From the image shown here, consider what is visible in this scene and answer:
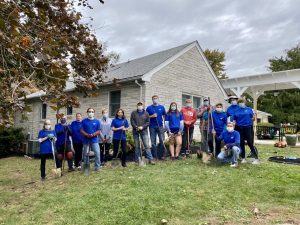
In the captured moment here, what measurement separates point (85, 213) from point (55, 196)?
1496 mm

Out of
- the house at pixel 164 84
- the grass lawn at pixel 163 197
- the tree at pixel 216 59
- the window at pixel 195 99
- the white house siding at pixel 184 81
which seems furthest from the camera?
the tree at pixel 216 59

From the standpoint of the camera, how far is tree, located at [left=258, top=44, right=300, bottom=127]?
3559 centimetres

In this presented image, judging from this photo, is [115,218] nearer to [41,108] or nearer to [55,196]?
[55,196]

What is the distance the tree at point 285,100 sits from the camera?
3559 centimetres

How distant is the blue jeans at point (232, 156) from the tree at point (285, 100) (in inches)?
1066

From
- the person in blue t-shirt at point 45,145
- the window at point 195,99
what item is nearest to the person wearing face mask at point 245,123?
the person in blue t-shirt at point 45,145

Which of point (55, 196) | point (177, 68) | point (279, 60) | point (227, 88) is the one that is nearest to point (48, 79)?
point (55, 196)

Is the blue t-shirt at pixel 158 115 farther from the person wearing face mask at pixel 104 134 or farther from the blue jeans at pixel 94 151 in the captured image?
the blue jeans at pixel 94 151

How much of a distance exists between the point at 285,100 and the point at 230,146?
30716mm

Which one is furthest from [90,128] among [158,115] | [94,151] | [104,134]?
[158,115]

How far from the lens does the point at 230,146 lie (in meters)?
8.72

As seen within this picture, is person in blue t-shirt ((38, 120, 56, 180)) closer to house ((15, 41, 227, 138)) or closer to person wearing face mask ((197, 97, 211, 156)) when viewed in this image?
person wearing face mask ((197, 97, 211, 156))

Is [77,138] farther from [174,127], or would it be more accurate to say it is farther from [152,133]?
[174,127]

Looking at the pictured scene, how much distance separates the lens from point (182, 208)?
5559 mm
